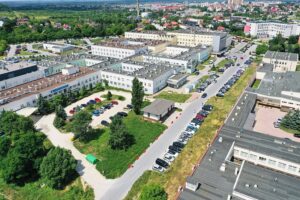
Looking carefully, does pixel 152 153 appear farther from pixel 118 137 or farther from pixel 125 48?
pixel 125 48

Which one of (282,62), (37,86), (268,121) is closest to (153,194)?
(268,121)

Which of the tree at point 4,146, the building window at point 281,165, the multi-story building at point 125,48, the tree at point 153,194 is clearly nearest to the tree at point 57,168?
the tree at point 4,146

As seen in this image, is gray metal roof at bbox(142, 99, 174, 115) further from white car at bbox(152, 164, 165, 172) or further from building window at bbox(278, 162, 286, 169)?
building window at bbox(278, 162, 286, 169)

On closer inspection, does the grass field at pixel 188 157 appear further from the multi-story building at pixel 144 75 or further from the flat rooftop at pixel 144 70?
the flat rooftop at pixel 144 70

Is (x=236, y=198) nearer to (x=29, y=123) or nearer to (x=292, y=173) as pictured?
(x=292, y=173)

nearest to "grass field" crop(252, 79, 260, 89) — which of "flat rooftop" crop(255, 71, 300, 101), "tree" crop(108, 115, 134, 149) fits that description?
"flat rooftop" crop(255, 71, 300, 101)

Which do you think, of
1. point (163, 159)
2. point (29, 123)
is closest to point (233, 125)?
point (163, 159)
